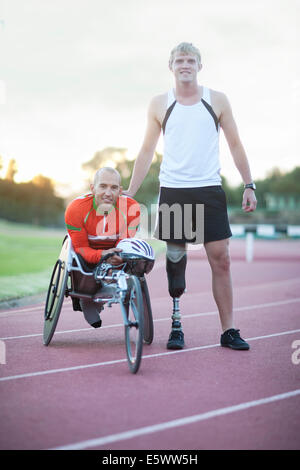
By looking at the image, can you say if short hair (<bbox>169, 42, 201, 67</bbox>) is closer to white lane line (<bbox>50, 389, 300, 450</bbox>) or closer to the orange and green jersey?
the orange and green jersey

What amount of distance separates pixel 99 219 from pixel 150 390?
5.52 ft

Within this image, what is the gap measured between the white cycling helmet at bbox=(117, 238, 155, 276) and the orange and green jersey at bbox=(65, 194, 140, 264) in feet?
0.84

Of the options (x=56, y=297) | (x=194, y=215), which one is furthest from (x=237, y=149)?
(x=56, y=297)

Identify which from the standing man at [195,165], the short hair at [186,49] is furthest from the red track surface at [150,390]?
the short hair at [186,49]

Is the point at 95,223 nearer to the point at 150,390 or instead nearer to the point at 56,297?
the point at 56,297

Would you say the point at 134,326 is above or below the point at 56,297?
below

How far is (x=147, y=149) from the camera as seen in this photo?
17.5 ft

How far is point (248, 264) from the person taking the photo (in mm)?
17016

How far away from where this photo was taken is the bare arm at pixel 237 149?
502 centimetres

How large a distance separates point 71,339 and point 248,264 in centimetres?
1199

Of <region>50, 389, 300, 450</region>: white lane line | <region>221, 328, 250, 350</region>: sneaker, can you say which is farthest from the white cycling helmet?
<region>50, 389, 300, 450</region>: white lane line

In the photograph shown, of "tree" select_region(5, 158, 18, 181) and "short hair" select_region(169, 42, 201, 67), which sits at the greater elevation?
"tree" select_region(5, 158, 18, 181)

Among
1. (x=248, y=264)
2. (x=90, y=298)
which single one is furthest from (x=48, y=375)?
(x=248, y=264)

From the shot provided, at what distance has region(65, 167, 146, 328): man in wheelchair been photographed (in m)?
4.86
